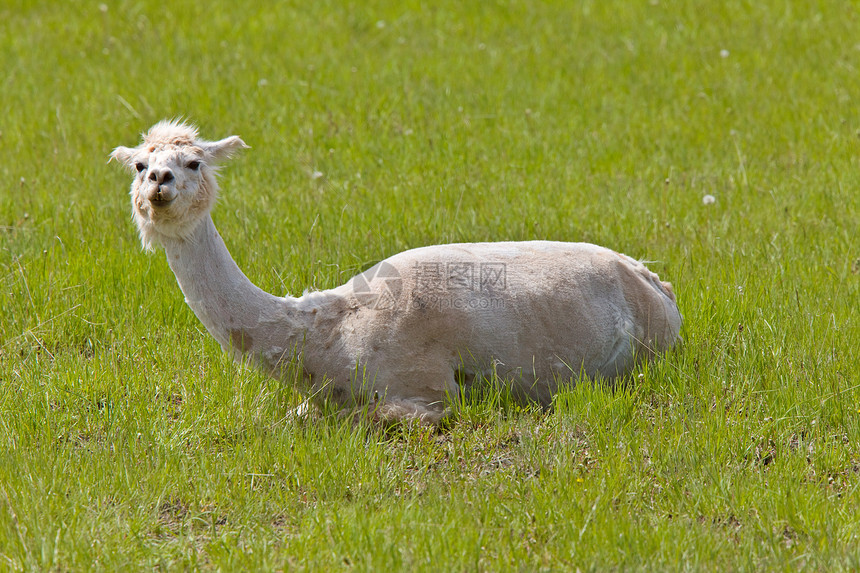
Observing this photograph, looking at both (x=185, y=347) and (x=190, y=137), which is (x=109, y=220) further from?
(x=190, y=137)

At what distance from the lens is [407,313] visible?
4387mm

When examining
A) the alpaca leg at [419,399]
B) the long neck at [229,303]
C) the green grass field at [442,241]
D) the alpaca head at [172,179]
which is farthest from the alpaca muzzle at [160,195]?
the alpaca leg at [419,399]

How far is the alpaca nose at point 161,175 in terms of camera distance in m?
3.94

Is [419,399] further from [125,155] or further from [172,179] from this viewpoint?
[125,155]

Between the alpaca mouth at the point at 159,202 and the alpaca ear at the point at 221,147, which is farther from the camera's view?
the alpaca ear at the point at 221,147

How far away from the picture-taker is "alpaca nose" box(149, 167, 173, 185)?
394cm

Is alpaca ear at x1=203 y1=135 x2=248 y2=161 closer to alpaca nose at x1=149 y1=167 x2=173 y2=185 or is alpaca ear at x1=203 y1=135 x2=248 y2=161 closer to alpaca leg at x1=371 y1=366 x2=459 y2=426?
alpaca nose at x1=149 y1=167 x2=173 y2=185

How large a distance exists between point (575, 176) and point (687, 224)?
123 cm

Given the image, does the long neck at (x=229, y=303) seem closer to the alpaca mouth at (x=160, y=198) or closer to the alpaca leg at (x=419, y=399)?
the alpaca mouth at (x=160, y=198)

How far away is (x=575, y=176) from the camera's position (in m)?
7.66

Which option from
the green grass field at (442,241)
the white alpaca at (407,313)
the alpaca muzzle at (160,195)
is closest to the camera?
the green grass field at (442,241)

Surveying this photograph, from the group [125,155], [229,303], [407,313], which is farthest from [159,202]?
[407,313]

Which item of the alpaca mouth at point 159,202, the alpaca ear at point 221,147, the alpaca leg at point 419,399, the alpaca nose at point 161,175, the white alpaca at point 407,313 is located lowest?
the alpaca leg at point 419,399

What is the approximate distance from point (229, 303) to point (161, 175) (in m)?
0.68
